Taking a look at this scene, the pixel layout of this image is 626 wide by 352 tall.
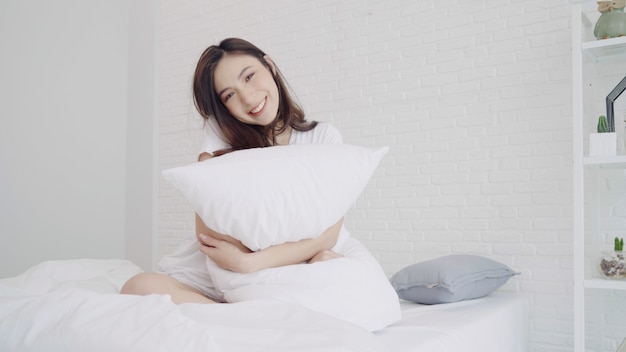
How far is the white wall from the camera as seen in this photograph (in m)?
4.21

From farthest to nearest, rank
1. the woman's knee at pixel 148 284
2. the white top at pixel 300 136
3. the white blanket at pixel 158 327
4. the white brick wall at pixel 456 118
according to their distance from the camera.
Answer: the white brick wall at pixel 456 118, the white top at pixel 300 136, the woman's knee at pixel 148 284, the white blanket at pixel 158 327

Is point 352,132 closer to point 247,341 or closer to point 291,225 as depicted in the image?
point 291,225

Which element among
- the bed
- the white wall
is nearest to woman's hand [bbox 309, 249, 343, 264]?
the bed

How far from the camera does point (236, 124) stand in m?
2.00

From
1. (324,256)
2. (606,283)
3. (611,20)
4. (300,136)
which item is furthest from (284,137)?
(611,20)

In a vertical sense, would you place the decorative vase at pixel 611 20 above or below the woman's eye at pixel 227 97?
above

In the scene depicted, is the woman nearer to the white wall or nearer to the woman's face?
the woman's face

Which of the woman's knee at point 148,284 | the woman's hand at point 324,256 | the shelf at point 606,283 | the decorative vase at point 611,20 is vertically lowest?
the shelf at point 606,283

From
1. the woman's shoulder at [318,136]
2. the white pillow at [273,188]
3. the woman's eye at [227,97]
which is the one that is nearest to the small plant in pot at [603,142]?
the woman's shoulder at [318,136]

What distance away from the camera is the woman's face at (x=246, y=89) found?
1899mm

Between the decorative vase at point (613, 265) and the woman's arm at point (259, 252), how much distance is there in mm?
1186

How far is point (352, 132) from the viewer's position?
3.42 m

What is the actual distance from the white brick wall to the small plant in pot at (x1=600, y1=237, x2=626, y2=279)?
1.45 ft

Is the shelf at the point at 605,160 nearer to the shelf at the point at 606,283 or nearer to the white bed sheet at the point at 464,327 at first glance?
the shelf at the point at 606,283
